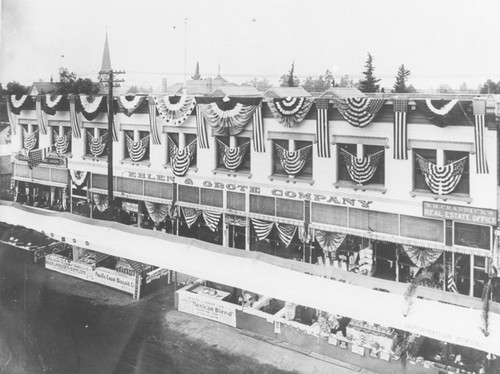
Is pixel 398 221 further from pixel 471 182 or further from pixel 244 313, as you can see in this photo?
pixel 244 313

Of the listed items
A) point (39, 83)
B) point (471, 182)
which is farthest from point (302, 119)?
point (39, 83)

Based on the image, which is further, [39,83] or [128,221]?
[39,83]

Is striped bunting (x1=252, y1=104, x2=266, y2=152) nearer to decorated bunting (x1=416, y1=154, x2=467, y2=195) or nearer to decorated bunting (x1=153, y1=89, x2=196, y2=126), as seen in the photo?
decorated bunting (x1=153, y1=89, x2=196, y2=126)

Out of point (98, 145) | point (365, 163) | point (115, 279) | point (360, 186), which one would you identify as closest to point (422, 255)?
point (360, 186)

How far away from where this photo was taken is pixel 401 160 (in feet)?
57.3

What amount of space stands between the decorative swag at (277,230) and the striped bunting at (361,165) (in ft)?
11.8

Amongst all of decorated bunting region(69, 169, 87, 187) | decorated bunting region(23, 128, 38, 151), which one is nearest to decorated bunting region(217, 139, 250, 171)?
decorated bunting region(69, 169, 87, 187)

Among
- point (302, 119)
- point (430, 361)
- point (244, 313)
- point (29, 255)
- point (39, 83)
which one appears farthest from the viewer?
point (39, 83)

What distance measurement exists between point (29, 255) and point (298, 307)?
13.9 meters

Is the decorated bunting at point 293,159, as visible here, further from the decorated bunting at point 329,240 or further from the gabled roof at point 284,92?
the gabled roof at point 284,92

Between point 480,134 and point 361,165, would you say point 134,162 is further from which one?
point 480,134

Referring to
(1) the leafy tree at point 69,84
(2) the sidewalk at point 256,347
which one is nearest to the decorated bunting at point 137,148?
(2) the sidewalk at point 256,347

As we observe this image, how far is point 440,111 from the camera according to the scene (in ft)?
52.7

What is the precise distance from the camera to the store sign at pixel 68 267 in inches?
806
